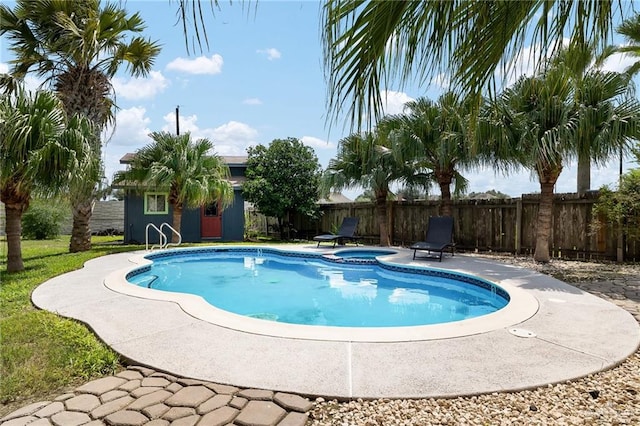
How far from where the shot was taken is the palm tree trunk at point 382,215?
1460cm

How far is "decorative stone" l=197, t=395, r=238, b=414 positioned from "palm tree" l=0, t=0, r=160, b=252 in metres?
8.77

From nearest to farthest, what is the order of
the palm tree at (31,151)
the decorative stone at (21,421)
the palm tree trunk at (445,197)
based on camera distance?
the decorative stone at (21,421) → the palm tree at (31,151) → the palm tree trunk at (445,197)

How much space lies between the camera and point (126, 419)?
2.60 m

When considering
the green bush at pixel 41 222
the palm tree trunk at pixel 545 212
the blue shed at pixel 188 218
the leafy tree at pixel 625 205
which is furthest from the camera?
the green bush at pixel 41 222

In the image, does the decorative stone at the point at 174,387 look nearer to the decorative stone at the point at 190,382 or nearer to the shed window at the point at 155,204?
the decorative stone at the point at 190,382

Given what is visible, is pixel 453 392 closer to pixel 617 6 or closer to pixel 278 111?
pixel 278 111

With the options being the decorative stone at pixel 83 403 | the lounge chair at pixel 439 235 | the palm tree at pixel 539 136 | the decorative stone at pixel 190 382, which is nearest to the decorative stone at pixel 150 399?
the decorative stone at pixel 190 382

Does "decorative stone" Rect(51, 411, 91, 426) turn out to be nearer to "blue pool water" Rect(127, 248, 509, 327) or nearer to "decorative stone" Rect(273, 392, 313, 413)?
"decorative stone" Rect(273, 392, 313, 413)

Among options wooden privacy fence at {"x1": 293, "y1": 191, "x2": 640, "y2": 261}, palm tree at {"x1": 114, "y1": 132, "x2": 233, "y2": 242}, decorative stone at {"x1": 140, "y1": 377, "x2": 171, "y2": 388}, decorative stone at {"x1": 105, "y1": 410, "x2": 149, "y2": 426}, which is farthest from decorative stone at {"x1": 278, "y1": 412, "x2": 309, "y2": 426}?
palm tree at {"x1": 114, "y1": 132, "x2": 233, "y2": 242}

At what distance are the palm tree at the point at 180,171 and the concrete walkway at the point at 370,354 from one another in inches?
359

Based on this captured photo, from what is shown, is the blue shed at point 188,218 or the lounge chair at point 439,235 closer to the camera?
the lounge chair at point 439,235

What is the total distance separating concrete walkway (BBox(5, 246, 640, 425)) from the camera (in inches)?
121

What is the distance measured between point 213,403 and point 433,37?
9.04 feet

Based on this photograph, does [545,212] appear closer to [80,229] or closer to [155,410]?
[155,410]
